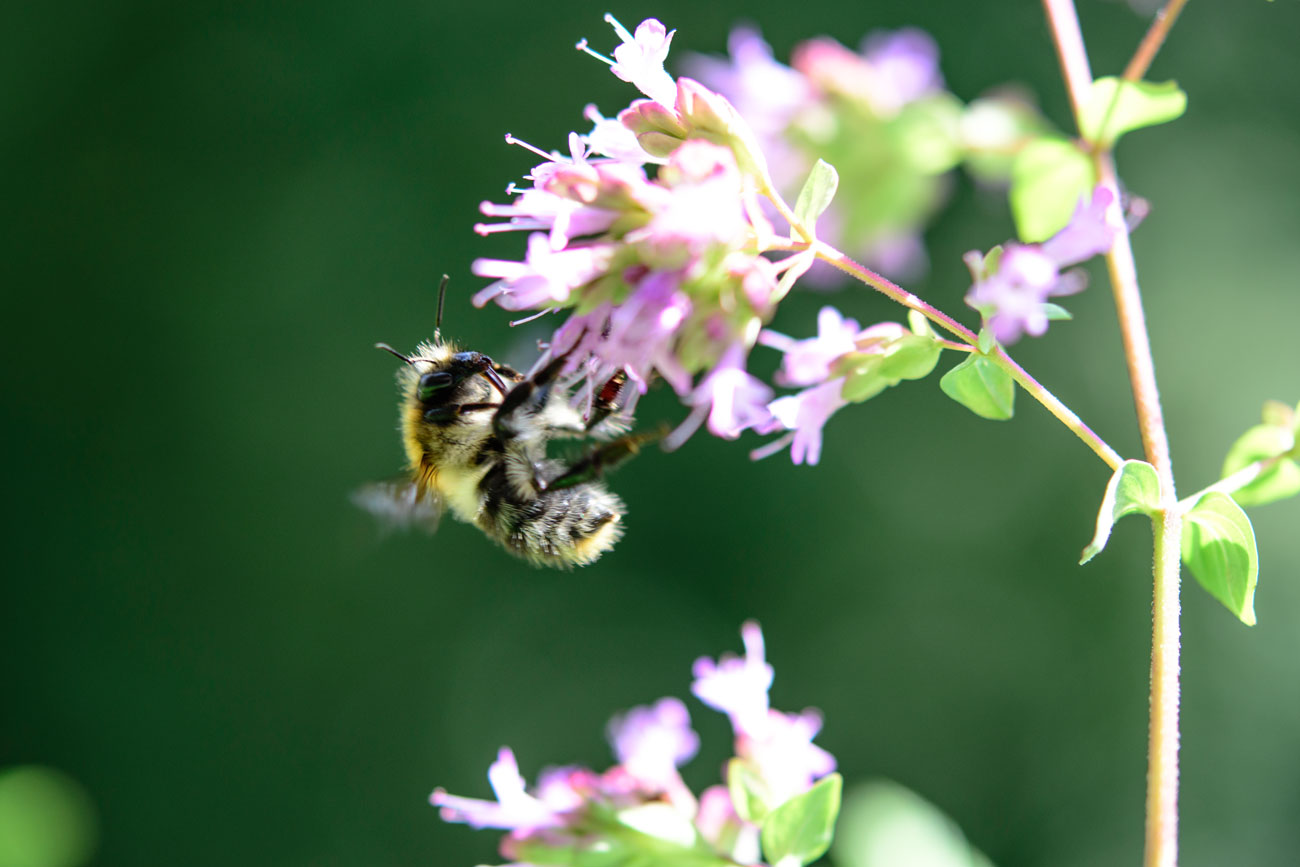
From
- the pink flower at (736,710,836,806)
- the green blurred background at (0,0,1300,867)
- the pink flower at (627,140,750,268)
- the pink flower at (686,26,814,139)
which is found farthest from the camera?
the green blurred background at (0,0,1300,867)

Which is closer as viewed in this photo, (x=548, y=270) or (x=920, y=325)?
(x=548, y=270)

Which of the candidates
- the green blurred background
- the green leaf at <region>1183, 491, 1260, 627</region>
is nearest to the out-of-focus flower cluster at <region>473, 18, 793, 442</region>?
the green leaf at <region>1183, 491, 1260, 627</region>

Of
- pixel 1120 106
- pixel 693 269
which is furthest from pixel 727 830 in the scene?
pixel 1120 106

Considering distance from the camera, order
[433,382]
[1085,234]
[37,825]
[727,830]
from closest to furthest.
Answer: [1085,234], [727,830], [433,382], [37,825]

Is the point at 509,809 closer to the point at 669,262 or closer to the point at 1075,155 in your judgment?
the point at 669,262

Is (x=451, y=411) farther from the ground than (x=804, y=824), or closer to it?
farther from the ground

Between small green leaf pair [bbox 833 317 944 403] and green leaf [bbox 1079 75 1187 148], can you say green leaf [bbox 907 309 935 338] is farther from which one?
green leaf [bbox 1079 75 1187 148]
